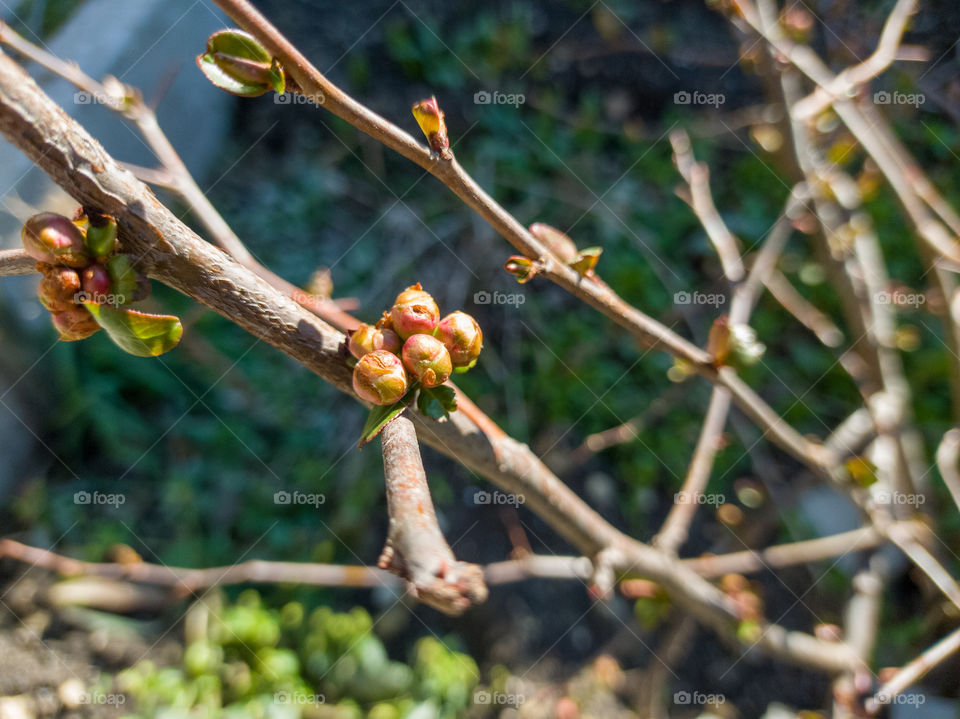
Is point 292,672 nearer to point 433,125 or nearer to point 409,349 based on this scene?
point 409,349

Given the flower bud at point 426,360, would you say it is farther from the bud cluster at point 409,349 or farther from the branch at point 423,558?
the branch at point 423,558

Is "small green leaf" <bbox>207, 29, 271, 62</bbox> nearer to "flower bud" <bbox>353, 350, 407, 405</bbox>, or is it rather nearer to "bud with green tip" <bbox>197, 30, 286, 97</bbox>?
"bud with green tip" <bbox>197, 30, 286, 97</bbox>

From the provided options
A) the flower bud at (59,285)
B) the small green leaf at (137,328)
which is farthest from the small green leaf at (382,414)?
the flower bud at (59,285)

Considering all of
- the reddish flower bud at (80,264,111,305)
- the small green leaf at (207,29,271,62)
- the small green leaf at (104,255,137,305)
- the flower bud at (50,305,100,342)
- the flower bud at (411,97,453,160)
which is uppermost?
the flower bud at (411,97,453,160)

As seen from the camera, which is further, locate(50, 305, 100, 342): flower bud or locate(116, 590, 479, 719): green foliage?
locate(116, 590, 479, 719): green foliage

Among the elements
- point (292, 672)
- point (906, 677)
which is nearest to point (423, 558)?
point (906, 677)

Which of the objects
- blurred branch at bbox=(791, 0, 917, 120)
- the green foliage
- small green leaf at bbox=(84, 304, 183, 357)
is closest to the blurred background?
the green foliage

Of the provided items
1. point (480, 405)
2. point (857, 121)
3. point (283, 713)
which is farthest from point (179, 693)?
point (857, 121)
